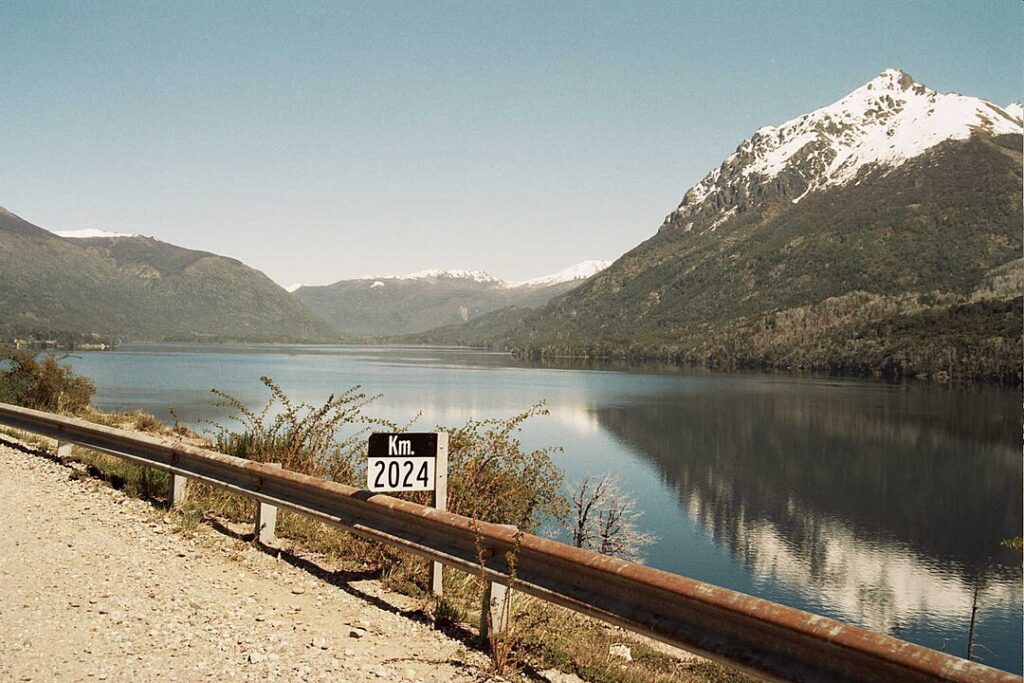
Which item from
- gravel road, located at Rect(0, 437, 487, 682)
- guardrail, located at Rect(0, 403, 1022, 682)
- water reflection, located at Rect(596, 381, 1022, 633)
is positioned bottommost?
water reflection, located at Rect(596, 381, 1022, 633)

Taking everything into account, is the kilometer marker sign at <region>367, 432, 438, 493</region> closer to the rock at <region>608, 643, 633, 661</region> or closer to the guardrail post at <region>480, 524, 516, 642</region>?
the guardrail post at <region>480, 524, 516, 642</region>

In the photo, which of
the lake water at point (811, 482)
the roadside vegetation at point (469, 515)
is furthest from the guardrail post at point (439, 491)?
the lake water at point (811, 482)

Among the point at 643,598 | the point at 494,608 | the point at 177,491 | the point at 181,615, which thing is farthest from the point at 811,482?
the point at 181,615

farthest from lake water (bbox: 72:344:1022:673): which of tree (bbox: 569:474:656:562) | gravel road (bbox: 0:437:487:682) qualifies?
gravel road (bbox: 0:437:487:682)

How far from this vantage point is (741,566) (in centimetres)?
2678

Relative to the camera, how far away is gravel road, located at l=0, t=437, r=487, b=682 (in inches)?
208

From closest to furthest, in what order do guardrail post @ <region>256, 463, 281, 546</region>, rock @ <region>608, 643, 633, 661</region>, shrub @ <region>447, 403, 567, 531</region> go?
rock @ <region>608, 643, 633, 661</region> < guardrail post @ <region>256, 463, 281, 546</region> < shrub @ <region>447, 403, 567, 531</region>

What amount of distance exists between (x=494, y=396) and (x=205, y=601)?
234 ft

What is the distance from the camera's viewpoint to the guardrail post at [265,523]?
8.62m

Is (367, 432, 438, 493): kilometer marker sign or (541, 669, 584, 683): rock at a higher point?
(367, 432, 438, 493): kilometer marker sign

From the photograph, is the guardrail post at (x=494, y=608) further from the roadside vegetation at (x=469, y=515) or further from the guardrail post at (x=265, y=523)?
the guardrail post at (x=265, y=523)

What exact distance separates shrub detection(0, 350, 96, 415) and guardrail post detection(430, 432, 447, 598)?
18.0m

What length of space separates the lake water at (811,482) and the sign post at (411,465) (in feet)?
62.4

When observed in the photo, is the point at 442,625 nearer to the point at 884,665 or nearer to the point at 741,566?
the point at 884,665
